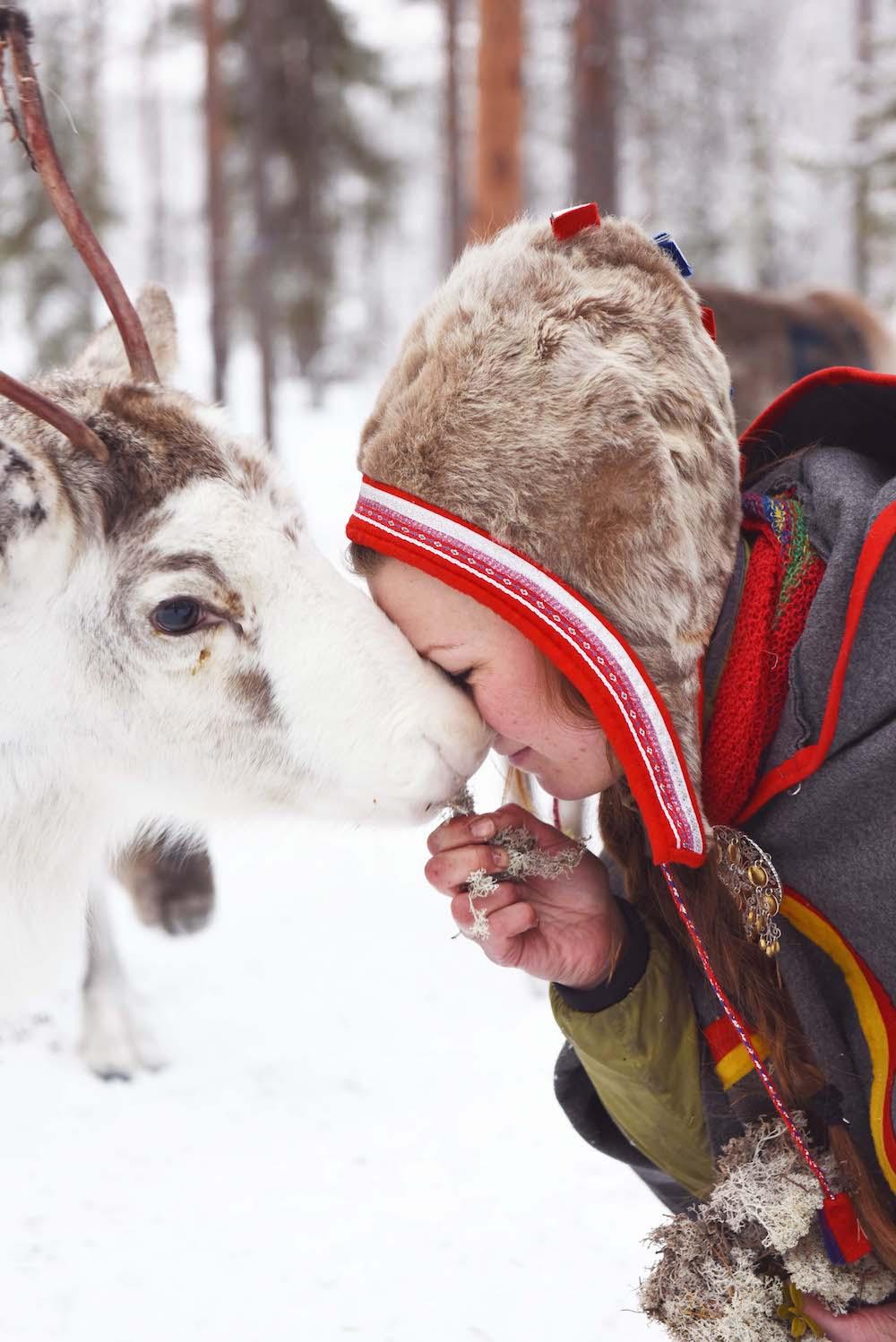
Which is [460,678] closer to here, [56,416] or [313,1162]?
[56,416]

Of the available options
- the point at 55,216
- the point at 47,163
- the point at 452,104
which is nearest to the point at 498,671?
the point at 47,163

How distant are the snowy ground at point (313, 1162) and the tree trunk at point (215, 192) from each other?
8.34 meters

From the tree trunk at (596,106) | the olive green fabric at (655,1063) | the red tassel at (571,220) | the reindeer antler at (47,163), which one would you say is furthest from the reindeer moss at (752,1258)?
the tree trunk at (596,106)

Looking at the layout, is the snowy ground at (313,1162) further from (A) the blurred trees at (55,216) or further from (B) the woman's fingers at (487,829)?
(A) the blurred trees at (55,216)

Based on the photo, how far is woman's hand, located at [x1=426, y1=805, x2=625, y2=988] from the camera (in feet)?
6.36

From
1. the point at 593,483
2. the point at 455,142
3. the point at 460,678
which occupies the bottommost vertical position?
the point at 460,678

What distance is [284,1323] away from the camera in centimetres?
234

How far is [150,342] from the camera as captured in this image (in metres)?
2.58

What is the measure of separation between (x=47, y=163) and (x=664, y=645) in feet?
4.26

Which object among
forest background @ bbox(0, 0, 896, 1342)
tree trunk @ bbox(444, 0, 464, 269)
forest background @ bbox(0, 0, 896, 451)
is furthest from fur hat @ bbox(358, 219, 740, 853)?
tree trunk @ bbox(444, 0, 464, 269)

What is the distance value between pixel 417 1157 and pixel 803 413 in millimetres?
2042

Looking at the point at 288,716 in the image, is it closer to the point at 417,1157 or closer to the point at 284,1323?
the point at 284,1323

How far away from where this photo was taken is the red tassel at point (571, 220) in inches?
71.9

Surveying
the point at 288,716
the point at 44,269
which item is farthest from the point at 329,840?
the point at 44,269
